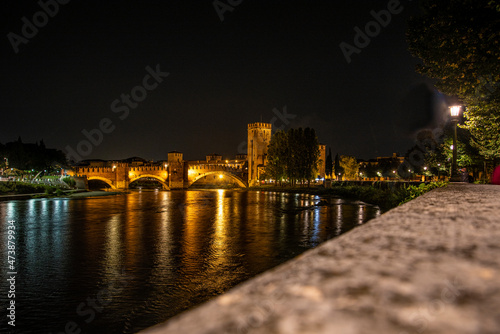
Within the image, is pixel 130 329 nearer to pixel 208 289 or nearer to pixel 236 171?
pixel 208 289

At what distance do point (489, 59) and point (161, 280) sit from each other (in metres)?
12.0

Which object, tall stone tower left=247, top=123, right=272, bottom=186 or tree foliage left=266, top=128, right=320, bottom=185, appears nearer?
tree foliage left=266, top=128, right=320, bottom=185

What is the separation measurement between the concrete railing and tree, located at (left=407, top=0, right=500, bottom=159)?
1011 cm

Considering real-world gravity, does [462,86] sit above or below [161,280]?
above

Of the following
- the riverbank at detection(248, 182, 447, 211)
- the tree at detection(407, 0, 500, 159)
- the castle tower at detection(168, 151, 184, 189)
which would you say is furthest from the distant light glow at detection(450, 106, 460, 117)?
the castle tower at detection(168, 151, 184, 189)

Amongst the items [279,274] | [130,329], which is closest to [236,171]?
[130,329]

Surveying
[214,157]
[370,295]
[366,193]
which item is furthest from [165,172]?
[370,295]

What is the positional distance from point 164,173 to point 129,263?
244 feet

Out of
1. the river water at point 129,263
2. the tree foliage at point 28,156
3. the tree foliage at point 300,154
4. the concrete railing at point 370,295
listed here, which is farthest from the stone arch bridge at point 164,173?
the concrete railing at point 370,295

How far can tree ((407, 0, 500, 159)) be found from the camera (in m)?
10.8

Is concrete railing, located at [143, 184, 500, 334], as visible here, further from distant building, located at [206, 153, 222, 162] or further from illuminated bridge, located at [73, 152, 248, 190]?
distant building, located at [206, 153, 222, 162]

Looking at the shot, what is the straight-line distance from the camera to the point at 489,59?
1117 centimetres

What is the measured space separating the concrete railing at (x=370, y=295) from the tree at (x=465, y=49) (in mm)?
10110

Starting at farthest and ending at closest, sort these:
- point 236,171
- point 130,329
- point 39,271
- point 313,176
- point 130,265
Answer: point 236,171 < point 313,176 < point 130,265 < point 39,271 < point 130,329
